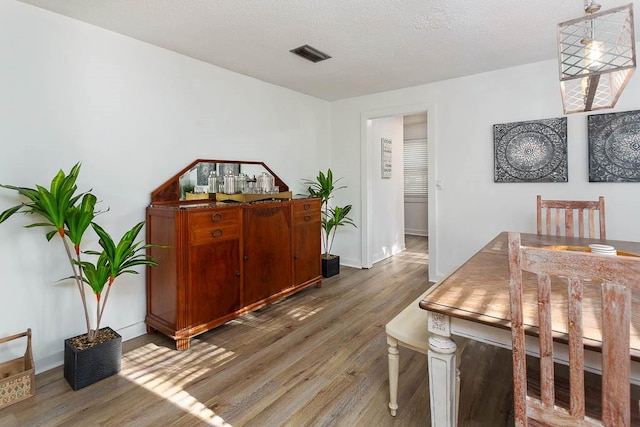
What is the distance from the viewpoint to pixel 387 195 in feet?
17.3

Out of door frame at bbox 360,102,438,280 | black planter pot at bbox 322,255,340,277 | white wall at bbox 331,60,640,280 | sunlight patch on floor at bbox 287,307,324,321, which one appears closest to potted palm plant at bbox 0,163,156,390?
sunlight patch on floor at bbox 287,307,324,321

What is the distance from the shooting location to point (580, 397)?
3.04 feet

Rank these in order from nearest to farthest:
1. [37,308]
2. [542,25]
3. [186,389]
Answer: [186,389]
[37,308]
[542,25]

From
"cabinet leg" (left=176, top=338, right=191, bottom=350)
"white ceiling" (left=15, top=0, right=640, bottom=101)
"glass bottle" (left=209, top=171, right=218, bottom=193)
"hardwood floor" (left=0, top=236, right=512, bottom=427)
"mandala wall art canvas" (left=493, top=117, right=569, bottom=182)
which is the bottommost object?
"hardwood floor" (left=0, top=236, right=512, bottom=427)

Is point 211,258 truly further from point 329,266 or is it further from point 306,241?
point 329,266

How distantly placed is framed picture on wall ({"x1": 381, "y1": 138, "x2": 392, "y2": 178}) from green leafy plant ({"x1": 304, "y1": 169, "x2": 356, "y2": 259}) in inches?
32.5

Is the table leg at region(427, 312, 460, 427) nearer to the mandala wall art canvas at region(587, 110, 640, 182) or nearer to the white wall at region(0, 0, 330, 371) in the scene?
the white wall at region(0, 0, 330, 371)

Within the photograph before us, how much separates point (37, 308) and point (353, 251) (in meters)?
3.45

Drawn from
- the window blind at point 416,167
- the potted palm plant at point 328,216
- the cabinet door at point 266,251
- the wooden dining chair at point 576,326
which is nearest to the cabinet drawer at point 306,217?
the cabinet door at point 266,251

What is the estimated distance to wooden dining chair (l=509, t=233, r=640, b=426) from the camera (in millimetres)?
798

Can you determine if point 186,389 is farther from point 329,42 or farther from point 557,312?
point 329,42

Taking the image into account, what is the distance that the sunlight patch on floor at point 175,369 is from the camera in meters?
1.80

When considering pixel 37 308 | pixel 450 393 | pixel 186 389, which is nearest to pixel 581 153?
pixel 450 393

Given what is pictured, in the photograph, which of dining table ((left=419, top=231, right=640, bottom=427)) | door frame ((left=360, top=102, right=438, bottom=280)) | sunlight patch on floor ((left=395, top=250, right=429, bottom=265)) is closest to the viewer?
dining table ((left=419, top=231, right=640, bottom=427))
